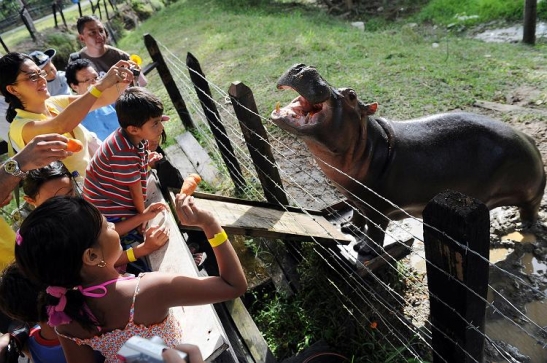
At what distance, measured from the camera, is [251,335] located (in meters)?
2.55

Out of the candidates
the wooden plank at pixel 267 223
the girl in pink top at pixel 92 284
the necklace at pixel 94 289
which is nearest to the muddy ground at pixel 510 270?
the wooden plank at pixel 267 223

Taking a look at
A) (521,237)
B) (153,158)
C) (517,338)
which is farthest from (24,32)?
(517,338)

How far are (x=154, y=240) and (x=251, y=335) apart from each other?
34.4 inches

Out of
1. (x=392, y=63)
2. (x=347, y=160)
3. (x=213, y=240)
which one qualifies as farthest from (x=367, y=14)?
(x=213, y=240)

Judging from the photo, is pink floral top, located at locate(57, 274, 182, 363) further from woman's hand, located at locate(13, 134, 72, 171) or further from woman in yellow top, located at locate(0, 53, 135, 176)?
woman in yellow top, located at locate(0, 53, 135, 176)

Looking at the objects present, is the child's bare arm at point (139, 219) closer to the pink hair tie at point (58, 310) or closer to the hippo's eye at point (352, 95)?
the pink hair tie at point (58, 310)

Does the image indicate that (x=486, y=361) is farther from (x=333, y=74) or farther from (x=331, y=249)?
(x=333, y=74)

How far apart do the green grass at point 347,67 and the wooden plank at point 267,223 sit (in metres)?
0.40

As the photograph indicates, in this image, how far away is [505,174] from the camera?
3.01 m

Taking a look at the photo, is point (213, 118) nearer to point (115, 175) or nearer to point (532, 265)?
point (115, 175)

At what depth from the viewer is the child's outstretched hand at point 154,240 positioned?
94.3 inches

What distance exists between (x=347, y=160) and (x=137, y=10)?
2160 cm

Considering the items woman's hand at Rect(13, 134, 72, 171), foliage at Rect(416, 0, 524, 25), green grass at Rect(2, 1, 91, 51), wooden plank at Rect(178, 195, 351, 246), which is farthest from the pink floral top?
green grass at Rect(2, 1, 91, 51)

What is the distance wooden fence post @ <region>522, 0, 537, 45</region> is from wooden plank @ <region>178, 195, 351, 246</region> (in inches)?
319
